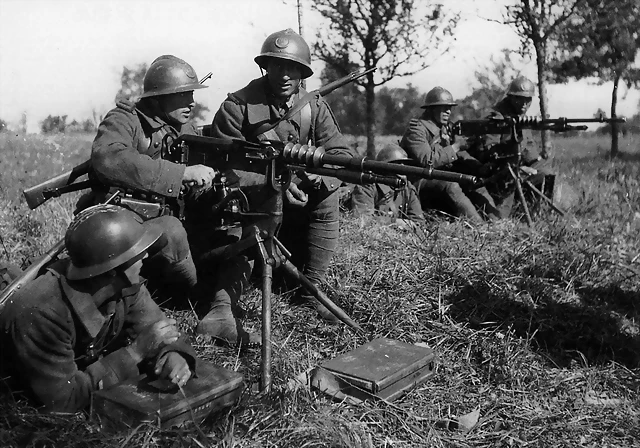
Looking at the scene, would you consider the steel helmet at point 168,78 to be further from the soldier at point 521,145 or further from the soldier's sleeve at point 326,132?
the soldier at point 521,145

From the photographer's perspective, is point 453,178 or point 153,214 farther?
point 153,214

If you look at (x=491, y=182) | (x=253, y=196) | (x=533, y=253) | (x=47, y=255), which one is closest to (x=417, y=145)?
(x=491, y=182)

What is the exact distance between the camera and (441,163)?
30.6 ft

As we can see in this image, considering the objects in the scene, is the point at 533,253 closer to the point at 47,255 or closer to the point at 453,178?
the point at 453,178

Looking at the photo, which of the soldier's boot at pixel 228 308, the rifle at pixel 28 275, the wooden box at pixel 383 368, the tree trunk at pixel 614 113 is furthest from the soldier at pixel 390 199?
the tree trunk at pixel 614 113

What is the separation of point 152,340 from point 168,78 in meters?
2.18

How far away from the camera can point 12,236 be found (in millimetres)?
6938

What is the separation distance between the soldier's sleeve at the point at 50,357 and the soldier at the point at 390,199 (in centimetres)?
519

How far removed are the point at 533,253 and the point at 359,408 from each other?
10.7 ft

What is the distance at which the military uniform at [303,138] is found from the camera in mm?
5316

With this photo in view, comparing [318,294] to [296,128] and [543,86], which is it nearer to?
[296,128]

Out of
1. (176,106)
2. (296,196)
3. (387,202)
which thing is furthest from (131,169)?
(387,202)

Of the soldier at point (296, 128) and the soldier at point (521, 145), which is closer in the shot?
the soldier at point (296, 128)

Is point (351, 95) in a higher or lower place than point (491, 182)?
higher
